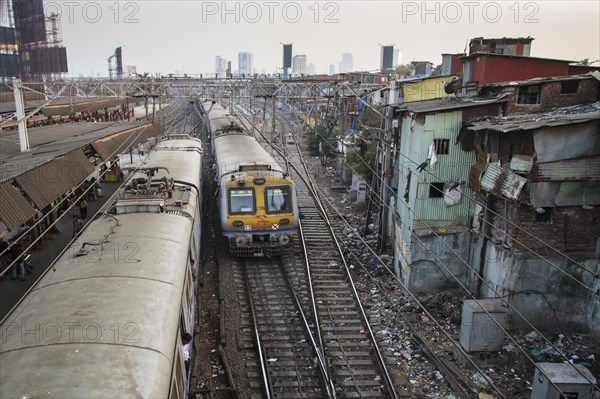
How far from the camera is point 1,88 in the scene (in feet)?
169

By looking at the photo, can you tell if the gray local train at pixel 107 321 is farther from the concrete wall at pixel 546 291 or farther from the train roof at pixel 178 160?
the concrete wall at pixel 546 291

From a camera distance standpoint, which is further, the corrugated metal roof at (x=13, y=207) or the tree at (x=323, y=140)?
the tree at (x=323, y=140)

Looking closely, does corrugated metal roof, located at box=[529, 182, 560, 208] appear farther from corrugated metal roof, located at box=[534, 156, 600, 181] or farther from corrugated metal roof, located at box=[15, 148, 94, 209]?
corrugated metal roof, located at box=[15, 148, 94, 209]

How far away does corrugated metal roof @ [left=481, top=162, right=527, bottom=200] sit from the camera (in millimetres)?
10781

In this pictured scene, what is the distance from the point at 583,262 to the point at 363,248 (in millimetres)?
6629

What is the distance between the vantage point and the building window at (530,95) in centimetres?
1228

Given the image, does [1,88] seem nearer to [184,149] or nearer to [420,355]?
[184,149]

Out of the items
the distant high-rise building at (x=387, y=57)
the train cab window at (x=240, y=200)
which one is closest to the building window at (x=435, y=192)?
the train cab window at (x=240, y=200)

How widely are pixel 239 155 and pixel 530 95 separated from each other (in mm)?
8674

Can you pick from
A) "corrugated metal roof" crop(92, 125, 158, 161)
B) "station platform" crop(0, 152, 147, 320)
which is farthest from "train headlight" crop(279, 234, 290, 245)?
"corrugated metal roof" crop(92, 125, 158, 161)

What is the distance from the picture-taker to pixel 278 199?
13.8m

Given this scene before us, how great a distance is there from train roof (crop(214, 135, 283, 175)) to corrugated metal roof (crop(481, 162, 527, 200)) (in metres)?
5.80

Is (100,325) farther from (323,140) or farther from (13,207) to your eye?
(323,140)

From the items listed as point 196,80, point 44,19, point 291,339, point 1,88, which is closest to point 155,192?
point 291,339
